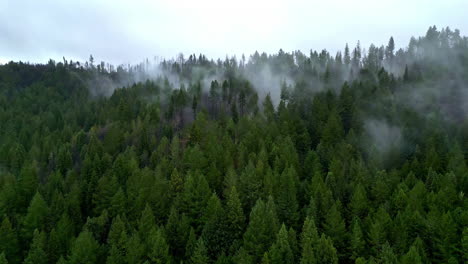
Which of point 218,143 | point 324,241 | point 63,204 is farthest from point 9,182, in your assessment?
point 324,241

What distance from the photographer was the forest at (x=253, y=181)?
41000 millimetres

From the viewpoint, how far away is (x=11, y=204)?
180 feet

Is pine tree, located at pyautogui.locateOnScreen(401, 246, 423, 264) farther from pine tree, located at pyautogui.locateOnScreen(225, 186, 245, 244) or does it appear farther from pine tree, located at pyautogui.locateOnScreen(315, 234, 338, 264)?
pine tree, located at pyautogui.locateOnScreen(225, 186, 245, 244)

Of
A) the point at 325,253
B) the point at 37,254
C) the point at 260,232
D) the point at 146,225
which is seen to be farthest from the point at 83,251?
the point at 325,253

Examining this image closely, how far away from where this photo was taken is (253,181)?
54.5 metres

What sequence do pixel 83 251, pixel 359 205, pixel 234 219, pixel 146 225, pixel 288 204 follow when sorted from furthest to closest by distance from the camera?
1. pixel 288 204
2. pixel 359 205
3. pixel 234 219
4. pixel 146 225
5. pixel 83 251

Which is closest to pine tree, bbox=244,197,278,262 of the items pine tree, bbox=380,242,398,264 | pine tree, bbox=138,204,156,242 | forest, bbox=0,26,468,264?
forest, bbox=0,26,468,264

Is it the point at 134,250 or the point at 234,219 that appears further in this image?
the point at 234,219

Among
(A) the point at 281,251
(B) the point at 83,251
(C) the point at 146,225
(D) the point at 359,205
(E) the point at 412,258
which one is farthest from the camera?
(D) the point at 359,205

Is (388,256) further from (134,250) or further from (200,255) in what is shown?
(134,250)

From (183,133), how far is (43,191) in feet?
124

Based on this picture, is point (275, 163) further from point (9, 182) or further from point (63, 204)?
point (9, 182)

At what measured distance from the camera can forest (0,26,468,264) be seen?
1614 inches

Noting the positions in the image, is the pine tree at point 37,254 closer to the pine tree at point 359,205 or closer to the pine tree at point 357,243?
the pine tree at point 357,243
